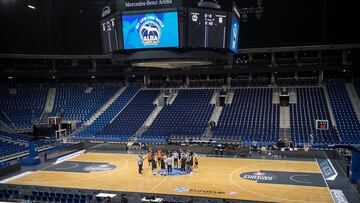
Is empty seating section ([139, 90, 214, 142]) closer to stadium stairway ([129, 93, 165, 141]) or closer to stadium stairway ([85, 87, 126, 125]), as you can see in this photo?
stadium stairway ([129, 93, 165, 141])

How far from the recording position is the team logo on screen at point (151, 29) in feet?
50.7

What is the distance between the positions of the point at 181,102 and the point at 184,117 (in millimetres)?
3824

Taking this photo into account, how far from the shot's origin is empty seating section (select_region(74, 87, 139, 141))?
1484 inches

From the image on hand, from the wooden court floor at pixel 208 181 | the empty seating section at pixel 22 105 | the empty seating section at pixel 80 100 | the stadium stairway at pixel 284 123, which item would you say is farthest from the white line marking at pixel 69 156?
the stadium stairway at pixel 284 123

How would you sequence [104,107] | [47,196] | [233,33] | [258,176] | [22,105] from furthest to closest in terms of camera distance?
[104,107] < [22,105] < [258,176] < [47,196] < [233,33]

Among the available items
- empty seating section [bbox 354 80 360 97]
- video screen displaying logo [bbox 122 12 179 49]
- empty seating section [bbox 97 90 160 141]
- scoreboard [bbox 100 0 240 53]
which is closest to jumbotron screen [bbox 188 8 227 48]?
scoreboard [bbox 100 0 240 53]

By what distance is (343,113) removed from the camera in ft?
116

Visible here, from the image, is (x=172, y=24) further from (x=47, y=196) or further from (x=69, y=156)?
(x=69, y=156)

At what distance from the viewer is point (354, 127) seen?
32875mm

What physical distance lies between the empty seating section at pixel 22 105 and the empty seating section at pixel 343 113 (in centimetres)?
3437

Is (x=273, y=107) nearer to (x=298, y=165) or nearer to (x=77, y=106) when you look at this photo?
(x=298, y=165)

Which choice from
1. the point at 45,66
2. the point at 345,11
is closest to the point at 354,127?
the point at 345,11

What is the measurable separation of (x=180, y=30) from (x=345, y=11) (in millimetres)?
26299

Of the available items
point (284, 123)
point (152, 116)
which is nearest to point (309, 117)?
point (284, 123)
